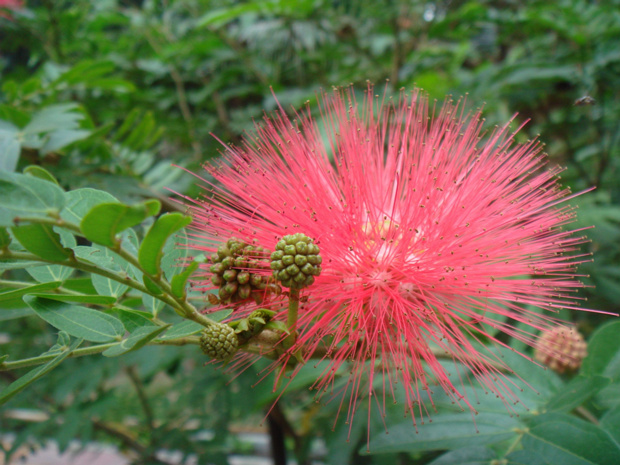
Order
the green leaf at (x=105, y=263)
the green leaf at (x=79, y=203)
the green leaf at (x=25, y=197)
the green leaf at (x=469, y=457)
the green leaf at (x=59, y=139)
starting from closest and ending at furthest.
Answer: the green leaf at (x=25, y=197), the green leaf at (x=79, y=203), the green leaf at (x=105, y=263), the green leaf at (x=469, y=457), the green leaf at (x=59, y=139)

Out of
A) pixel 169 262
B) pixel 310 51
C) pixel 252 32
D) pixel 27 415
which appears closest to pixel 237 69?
pixel 252 32

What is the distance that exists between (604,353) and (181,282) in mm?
1047

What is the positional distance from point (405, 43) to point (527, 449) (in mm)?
2299

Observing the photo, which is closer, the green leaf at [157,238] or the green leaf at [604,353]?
the green leaf at [157,238]

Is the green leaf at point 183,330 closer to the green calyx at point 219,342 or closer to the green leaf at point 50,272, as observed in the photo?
the green calyx at point 219,342

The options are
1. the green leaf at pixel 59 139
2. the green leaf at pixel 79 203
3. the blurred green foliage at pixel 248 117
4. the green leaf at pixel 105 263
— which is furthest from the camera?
the green leaf at pixel 59 139

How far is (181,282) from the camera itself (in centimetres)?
82

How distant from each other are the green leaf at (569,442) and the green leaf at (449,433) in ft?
0.29

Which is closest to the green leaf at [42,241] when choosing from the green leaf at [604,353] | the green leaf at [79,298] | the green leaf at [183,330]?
the green leaf at [79,298]

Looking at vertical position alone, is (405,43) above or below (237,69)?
above

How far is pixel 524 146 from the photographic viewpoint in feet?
3.62

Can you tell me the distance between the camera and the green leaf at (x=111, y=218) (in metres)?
0.64

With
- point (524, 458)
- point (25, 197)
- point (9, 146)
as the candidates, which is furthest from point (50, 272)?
point (524, 458)

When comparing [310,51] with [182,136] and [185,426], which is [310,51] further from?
[185,426]
